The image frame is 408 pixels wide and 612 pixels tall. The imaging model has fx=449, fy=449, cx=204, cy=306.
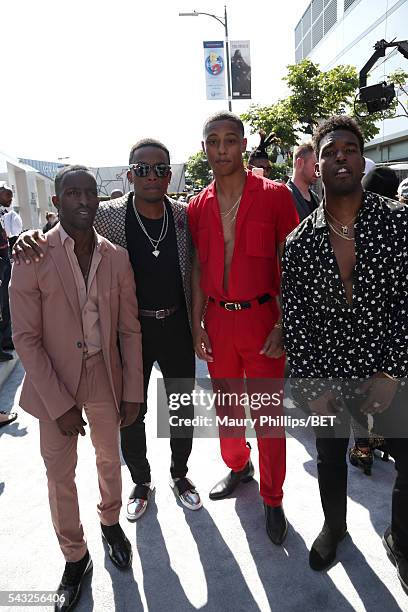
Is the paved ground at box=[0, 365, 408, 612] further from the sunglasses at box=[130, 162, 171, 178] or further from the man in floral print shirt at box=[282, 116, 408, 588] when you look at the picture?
the sunglasses at box=[130, 162, 171, 178]

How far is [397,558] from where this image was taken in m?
2.27

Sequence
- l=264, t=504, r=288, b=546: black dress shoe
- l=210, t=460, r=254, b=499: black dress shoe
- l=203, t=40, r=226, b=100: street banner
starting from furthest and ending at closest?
l=203, t=40, r=226, b=100: street banner
l=210, t=460, r=254, b=499: black dress shoe
l=264, t=504, r=288, b=546: black dress shoe

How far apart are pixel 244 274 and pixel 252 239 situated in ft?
0.67

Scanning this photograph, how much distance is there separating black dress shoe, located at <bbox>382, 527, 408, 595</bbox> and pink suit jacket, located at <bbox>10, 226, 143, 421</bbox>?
1.66 m

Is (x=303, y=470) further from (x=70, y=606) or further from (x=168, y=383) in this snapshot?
(x=70, y=606)

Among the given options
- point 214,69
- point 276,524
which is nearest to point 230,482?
point 276,524

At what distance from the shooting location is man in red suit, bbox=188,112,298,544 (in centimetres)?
257

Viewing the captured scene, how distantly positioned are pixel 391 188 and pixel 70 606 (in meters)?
3.48

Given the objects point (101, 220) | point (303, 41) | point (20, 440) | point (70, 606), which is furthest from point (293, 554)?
point (303, 41)

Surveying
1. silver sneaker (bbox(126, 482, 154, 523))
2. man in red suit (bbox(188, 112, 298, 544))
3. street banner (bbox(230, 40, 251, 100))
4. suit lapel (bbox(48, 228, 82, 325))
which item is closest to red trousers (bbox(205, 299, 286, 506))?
man in red suit (bbox(188, 112, 298, 544))

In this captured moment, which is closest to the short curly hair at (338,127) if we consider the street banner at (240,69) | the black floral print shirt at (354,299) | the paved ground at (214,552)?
the black floral print shirt at (354,299)

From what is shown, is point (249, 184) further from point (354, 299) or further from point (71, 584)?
point (71, 584)

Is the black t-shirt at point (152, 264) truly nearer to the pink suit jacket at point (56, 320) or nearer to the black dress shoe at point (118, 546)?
the pink suit jacket at point (56, 320)

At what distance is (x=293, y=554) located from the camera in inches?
96.3
